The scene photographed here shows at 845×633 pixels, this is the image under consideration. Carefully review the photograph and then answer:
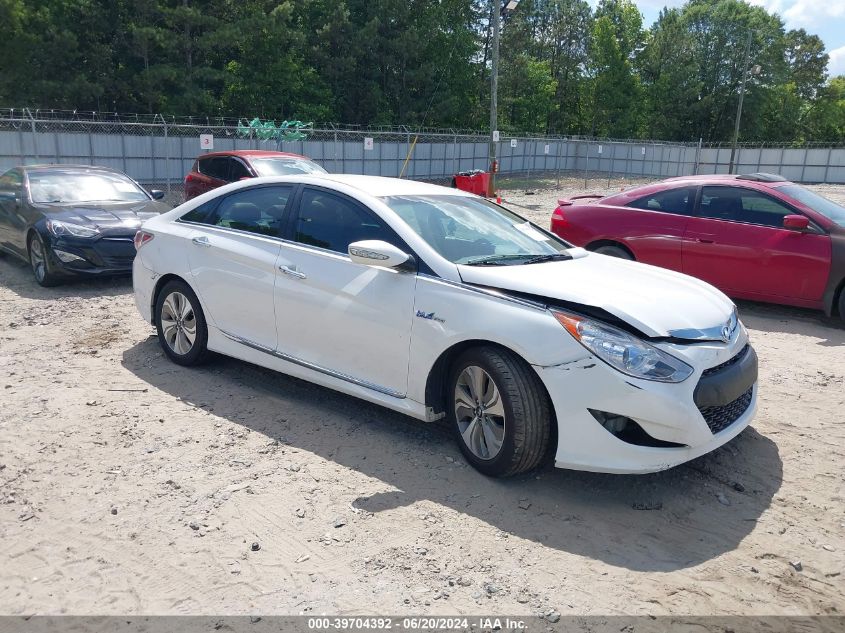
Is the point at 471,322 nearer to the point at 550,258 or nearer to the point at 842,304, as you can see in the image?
the point at 550,258

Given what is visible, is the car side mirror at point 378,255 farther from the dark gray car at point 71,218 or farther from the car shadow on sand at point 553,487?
the dark gray car at point 71,218

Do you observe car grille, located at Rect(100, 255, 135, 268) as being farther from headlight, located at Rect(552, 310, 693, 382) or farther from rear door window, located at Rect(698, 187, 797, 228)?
rear door window, located at Rect(698, 187, 797, 228)

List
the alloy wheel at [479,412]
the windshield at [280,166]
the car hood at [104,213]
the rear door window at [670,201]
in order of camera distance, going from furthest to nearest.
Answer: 1. the windshield at [280,166]
2. the car hood at [104,213]
3. the rear door window at [670,201]
4. the alloy wheel at [479,412]

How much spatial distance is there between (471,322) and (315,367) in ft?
4.34

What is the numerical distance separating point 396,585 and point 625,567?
1.06 metres

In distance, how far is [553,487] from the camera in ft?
13.1

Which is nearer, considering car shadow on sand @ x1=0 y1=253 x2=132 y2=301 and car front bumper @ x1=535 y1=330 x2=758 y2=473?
car front bumper @ x1=535 y1=330 x2=758 y2=473

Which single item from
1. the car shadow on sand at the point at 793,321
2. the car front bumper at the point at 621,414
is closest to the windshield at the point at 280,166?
the car shadow on sand at the point at 793,321

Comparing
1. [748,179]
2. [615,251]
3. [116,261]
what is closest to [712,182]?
[748,179]

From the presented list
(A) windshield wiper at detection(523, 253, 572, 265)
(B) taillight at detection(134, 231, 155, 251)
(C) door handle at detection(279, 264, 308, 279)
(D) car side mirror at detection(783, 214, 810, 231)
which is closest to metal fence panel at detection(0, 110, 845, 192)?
(B) taillight at detection(134, 231, 155, 251)

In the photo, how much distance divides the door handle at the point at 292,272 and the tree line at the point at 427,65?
77.2 ft

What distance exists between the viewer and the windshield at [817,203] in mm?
7836

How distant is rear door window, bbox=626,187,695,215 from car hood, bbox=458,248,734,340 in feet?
13.6

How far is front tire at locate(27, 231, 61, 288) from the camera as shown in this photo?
28.8ft
